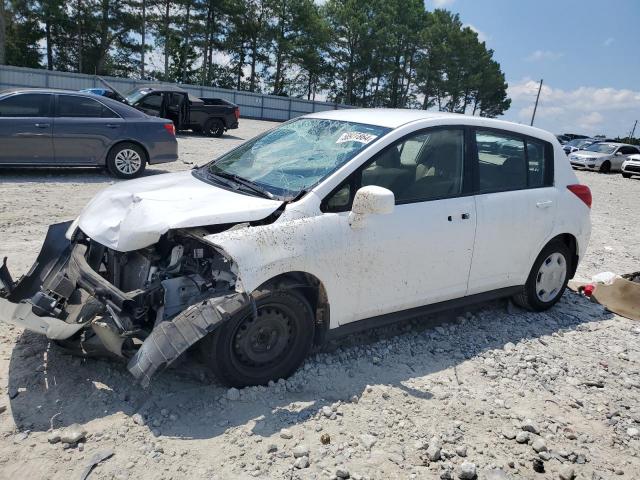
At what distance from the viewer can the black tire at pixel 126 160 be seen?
404 inches

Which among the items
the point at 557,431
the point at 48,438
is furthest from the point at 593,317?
the point at 48,438

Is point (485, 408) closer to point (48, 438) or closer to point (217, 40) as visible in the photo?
point (48, 438)

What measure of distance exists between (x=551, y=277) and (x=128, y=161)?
7938mm

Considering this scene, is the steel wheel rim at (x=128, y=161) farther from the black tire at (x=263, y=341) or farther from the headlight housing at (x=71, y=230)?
the black tire at (x=263, y=341)

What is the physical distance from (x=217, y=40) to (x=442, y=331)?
158 ft

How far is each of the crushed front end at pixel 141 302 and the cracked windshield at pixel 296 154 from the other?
75cm

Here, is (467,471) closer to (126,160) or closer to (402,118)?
(402,118)

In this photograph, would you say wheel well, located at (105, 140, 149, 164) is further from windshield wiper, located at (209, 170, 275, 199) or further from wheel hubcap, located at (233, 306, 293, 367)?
wheel hubcap, located at (233, 306, 293, 367)

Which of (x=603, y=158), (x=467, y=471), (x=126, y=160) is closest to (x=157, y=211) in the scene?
(x=467, y=471)

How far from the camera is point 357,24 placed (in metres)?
54.8

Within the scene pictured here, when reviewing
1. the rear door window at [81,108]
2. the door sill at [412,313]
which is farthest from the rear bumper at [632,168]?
the door sill at [412,313]

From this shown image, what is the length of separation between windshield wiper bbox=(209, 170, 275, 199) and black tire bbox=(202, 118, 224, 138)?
55.9 ft

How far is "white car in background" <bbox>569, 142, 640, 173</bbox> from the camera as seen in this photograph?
82.2ft

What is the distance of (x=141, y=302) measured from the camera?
3352 millimetres
